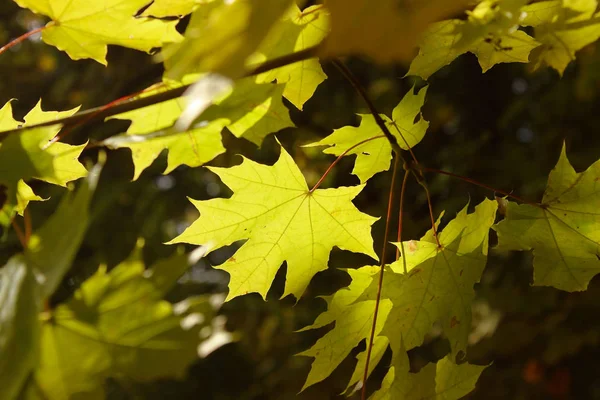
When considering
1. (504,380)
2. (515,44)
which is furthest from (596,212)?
(504,380)

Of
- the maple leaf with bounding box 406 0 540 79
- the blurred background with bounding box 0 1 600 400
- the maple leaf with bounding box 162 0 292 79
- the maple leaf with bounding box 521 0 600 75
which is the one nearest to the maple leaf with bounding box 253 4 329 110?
the maple leaf with bounding box 406 0 540 79

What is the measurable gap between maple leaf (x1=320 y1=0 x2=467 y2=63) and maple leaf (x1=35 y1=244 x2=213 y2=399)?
0.80 feet

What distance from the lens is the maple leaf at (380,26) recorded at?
432mm

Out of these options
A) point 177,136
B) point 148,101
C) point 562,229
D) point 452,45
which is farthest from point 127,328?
point 562,229

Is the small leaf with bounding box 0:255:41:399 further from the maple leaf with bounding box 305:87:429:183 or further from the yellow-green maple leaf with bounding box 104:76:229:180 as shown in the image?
the maple leaf with bounding box 305:87:429:183

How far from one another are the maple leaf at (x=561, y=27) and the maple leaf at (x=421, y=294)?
222 mm

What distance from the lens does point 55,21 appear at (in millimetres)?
911

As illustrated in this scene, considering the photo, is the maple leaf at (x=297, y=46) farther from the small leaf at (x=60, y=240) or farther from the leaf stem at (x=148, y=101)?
the small leaf at (x=60, y=240)

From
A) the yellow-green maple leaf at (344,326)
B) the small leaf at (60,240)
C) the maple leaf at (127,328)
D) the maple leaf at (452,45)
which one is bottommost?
the yellow-green maple leaf at (344,326)

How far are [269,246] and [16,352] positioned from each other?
0.57 m

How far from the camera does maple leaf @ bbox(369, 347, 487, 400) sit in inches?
35.7

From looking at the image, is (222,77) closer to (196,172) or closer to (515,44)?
(515,44)

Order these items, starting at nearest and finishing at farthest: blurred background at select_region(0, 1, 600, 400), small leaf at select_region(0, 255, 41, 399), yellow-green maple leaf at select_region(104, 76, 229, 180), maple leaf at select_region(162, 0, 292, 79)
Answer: maple leaf at select_region(162, 0, 292, 79)
small leaf at select_region(0, 255, 41, 399)
yellow-green maple leaf at select_region(104, 76, 229, 180)
blurred background at select_region(0, 1, 600, 400)

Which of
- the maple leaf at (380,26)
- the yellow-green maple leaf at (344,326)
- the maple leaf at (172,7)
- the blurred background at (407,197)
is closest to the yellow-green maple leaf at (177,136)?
the maple leaf at (172,7)
